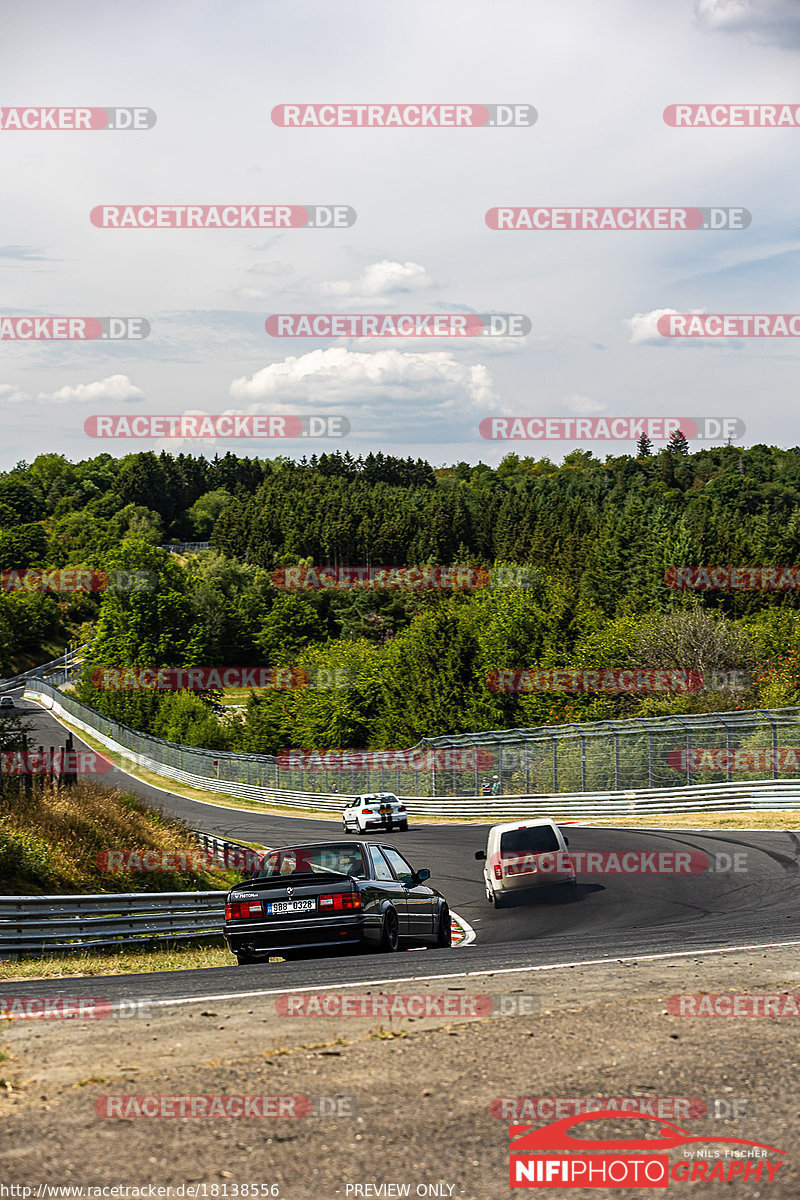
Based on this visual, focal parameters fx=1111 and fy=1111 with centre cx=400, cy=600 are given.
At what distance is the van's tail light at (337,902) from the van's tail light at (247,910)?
688 mm

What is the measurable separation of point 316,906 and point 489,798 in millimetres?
28756

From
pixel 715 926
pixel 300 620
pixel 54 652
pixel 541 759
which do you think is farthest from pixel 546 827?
pixel 54 652

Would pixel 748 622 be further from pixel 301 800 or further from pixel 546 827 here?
pixel 546 827

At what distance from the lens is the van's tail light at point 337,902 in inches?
458

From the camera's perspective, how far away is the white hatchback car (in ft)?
126

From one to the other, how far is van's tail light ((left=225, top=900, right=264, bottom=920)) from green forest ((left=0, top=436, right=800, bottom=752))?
37.1 metres

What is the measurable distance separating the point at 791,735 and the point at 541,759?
11.4m

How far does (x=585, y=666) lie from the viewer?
3076 inches

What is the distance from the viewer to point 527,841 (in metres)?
18.0
